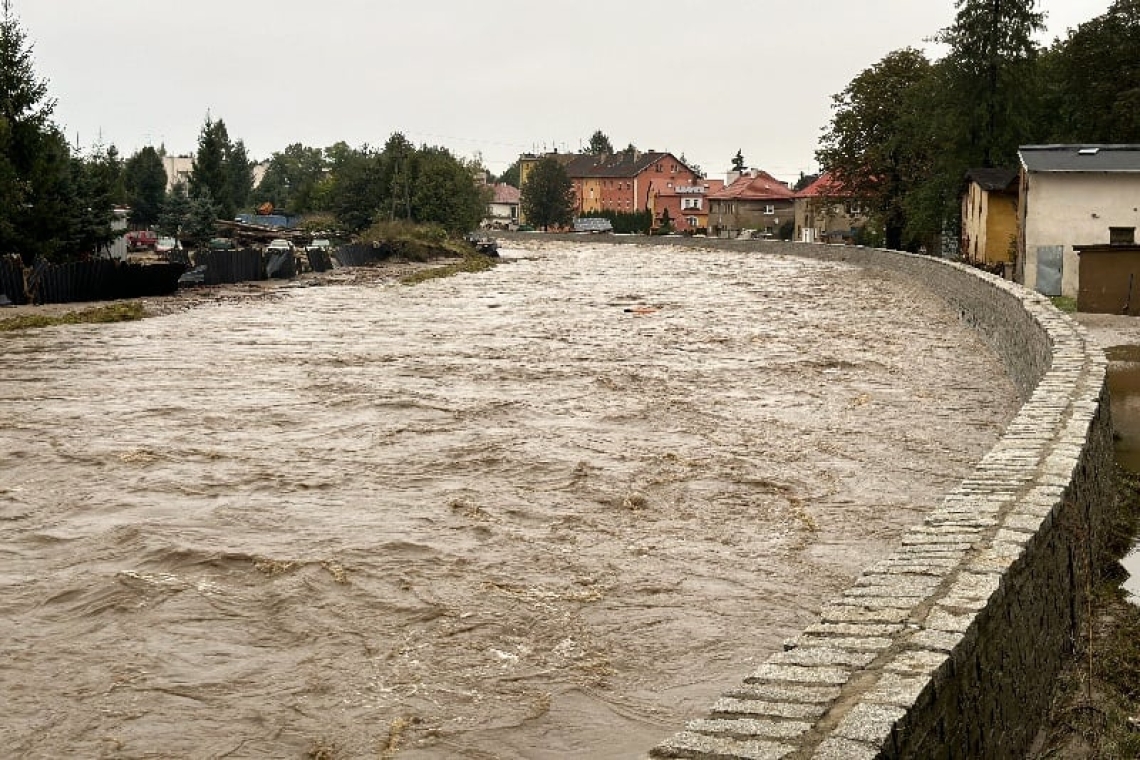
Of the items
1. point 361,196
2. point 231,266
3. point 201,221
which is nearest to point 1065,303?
point 231,266

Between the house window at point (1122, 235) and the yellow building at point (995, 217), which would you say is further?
the yellow building at point (995, 217)

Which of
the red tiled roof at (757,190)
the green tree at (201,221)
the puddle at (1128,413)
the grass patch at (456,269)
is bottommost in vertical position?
the puddle at (1128,413)

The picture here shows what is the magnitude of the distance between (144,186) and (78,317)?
69.3 meters

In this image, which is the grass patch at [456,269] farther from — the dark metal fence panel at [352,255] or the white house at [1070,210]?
Answer: the white house at [1070,210]

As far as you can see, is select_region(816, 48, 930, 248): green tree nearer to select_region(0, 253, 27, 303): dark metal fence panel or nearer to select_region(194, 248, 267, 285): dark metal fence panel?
select_region(194, 248, 267, 285): dark metal fence panel

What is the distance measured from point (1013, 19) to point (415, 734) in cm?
5120

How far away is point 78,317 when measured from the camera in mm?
29875

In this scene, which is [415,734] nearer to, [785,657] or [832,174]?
[785,657]

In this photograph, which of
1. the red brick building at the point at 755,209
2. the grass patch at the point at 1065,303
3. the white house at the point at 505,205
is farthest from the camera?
the white house at the point at 505,205

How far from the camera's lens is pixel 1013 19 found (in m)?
51.8

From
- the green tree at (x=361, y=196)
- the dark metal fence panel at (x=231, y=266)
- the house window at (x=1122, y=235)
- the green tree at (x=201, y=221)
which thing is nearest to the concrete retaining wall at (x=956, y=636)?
the house window at (x=1122, y=235)

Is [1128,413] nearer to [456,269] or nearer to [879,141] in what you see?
[456,269]

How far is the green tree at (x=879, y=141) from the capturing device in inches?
2431

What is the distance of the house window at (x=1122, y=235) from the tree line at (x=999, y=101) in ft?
50.8
